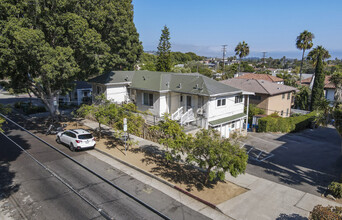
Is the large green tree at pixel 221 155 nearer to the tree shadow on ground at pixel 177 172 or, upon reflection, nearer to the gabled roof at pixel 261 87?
the tree shadow on ground at pixel 177 172

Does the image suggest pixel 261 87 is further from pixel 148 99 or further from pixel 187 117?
pixel 148 99

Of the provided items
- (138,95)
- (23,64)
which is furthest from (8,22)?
(138,95)

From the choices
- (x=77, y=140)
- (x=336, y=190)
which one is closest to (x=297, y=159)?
(x=336, y=190)

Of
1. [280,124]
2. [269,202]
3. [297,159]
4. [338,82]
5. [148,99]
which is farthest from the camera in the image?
[280,124]

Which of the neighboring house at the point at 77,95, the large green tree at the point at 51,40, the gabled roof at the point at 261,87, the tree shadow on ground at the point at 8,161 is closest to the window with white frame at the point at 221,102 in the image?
the gabled roof at the point at 261,87

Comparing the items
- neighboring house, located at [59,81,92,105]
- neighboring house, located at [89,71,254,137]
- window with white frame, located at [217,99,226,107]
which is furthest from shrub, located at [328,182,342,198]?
neighboring house, located at [59,81,92,105]

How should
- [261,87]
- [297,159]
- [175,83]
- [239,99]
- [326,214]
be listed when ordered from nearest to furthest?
[326,214] → [297,159] → [175,83] → [239,99] → [261,87]

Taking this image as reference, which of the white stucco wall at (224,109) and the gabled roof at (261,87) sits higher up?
the gabled roof at (261,87)

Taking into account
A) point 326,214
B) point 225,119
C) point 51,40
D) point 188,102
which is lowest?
point 326,214
